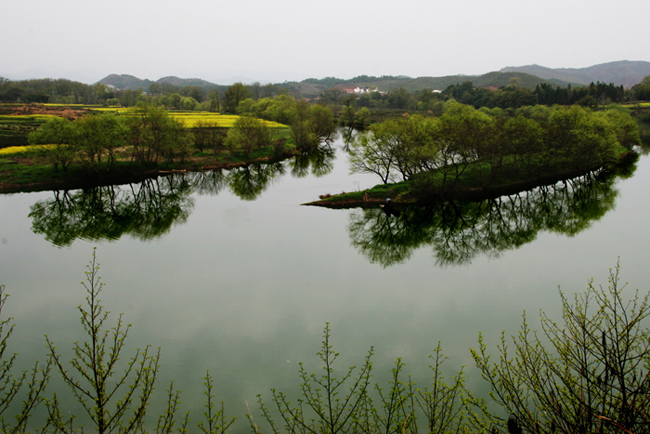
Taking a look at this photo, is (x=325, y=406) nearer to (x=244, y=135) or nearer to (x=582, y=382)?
(x=582, y=382)

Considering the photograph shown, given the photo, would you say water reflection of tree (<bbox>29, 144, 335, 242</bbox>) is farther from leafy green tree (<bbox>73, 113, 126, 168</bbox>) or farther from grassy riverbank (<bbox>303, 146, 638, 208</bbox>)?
grassy riverbank (<bbox>303, 146, 638, 208</bbox>)

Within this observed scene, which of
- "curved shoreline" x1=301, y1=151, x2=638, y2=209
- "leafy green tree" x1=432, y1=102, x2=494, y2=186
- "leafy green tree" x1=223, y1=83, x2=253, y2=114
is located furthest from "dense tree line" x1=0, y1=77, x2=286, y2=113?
"leafy green tree" x1=432, y1=102, x2=494, y2=186

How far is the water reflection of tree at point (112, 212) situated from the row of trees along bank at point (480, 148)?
2005cm

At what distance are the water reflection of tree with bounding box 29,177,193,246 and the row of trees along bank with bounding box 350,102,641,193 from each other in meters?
20.1

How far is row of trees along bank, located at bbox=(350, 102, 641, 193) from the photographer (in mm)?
40500

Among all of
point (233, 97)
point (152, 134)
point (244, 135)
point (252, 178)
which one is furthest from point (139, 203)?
point (233, 97)

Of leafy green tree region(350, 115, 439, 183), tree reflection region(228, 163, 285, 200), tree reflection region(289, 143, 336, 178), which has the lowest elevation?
tree reflection region(228, 163, 285, 200)

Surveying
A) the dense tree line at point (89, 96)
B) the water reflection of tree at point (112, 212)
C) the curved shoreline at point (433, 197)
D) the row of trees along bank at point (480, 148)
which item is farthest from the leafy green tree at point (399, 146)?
the dense tree line at point (89, 96)

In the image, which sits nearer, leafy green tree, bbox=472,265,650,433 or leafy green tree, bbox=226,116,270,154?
leafy green tree, bbox=472,265,650,433

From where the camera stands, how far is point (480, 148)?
41125 millimetres

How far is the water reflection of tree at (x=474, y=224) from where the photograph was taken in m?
28.2

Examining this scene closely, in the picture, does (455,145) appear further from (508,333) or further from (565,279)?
(508,333)

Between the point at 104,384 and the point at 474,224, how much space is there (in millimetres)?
29290

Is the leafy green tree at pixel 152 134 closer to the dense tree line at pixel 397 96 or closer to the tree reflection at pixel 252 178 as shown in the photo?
the tree reflection at pixel 252 178
